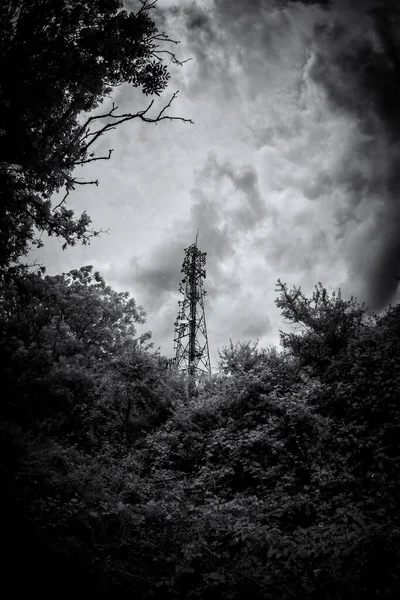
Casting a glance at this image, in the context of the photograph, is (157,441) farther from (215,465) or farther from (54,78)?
(54,78)

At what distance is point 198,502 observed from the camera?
22.3 feet

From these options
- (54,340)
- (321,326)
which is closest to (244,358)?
(321,326)

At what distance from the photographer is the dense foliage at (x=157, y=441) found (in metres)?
3.63

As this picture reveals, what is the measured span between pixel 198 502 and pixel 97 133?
8.78 metres

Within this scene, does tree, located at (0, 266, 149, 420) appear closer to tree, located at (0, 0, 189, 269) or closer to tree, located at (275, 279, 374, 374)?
tree, located at (0, 0, 189, 269)

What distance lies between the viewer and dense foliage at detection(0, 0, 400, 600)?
3.63m

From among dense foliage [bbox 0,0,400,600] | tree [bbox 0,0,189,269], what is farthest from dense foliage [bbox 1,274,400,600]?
tree [bbox 0,0,189,269]

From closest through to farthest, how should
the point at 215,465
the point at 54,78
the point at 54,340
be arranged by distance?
the point at 54,78, the point at 215,465, the point at 54,340

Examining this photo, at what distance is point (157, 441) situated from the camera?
33.1 ft

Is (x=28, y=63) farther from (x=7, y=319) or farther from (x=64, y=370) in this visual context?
(x=7, y=319)

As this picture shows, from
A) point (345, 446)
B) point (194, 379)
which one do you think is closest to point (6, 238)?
point (345, 446)

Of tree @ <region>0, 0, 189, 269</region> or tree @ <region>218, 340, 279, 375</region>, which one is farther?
tree @ <region>218, 340, 279, 375</region>

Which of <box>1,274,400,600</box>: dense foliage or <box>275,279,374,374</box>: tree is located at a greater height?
<box>275,279,374,374</box>: tree

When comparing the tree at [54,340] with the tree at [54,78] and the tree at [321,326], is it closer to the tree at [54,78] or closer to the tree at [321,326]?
the tree at [54,78]
